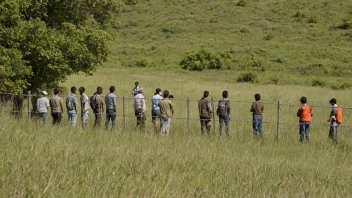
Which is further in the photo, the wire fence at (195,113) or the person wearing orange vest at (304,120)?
the wire fence at (195,113)

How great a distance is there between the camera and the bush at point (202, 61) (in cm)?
4488

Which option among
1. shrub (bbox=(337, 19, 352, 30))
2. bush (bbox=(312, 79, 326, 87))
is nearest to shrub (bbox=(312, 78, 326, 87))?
bush (bbox=(312, 79, 326, 87))

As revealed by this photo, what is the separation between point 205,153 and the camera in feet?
32.8

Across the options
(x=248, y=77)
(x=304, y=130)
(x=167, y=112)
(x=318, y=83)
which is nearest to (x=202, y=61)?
(x=248, y=77)

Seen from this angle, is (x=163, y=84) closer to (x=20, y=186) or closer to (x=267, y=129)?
(x=267, y=129)

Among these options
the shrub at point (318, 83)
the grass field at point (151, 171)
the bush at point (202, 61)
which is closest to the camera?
the grass field at point (151, 171)

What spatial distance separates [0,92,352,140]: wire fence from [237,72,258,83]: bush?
1287 centimetres

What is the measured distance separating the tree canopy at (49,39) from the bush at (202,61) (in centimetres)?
2319

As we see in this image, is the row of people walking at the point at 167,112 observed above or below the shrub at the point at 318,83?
below

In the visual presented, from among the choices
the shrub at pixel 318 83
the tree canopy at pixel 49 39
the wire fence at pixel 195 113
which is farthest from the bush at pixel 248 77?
the tree canopy at pixel 49 39

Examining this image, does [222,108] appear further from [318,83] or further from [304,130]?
[318,83]

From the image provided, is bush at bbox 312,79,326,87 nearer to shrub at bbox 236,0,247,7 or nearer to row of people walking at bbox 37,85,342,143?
row of people walking at bbox 37,85,342,143

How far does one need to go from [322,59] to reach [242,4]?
2573cm

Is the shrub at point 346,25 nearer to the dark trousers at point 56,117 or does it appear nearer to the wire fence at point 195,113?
the wire fence at point 195,113
